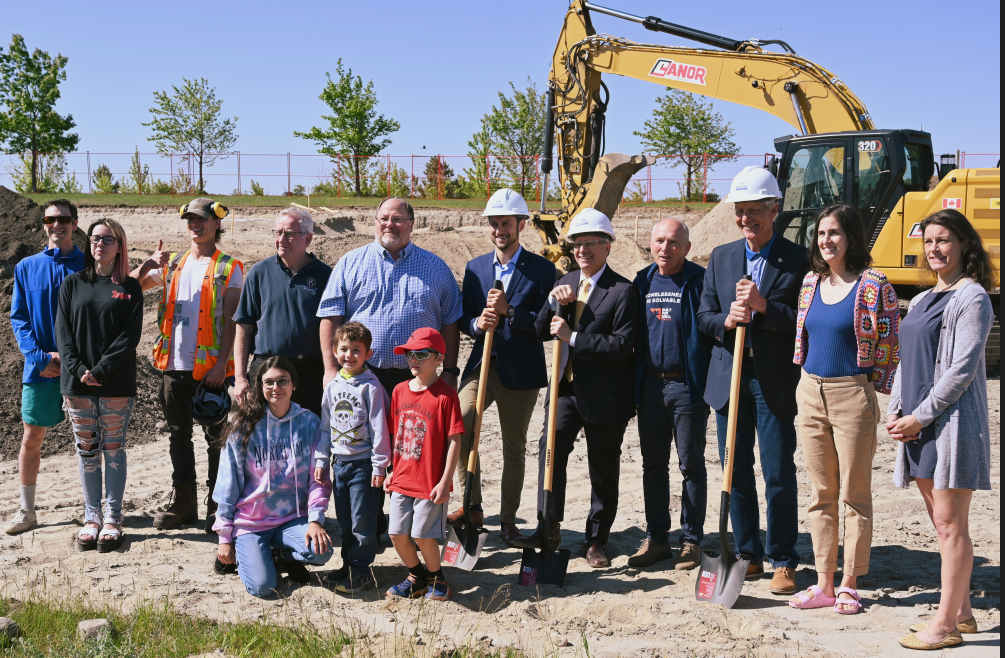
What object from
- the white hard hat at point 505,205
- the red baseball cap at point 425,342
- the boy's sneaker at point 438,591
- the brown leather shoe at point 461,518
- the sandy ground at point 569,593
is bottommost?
the sandy ground at point 569,593

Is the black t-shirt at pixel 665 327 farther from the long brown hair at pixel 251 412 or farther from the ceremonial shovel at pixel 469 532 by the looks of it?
the long brown hair at pixel 251 412

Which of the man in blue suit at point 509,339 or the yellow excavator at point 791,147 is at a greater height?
the yellow excavator at point 791,147

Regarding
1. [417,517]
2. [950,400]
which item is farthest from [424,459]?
[950,400]

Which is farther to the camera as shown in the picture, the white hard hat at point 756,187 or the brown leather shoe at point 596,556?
the brown leather shoe at point 596,556

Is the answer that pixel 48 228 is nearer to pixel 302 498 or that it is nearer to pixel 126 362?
pixel 126 362

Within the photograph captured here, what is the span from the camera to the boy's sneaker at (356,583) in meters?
4.95

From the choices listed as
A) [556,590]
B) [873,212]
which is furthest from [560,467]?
[873,212]

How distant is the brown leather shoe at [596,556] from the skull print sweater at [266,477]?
1.71 m

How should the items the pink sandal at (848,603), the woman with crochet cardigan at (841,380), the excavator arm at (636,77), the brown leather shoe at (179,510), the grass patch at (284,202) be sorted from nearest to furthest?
the woman with crochet cardigan at (841,380) < the pink sandal at (848,603) < the brown leather shoe at (179,510) < the excavator arm at (636,77) < the grass patch at (284,202)

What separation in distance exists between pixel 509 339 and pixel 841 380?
2.11 metres

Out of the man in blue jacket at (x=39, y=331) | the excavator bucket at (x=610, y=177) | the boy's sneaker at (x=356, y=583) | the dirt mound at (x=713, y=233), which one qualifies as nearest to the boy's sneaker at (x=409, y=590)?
the boy's sneaker at (x=356, y=583)

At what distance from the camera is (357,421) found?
16.3 ft

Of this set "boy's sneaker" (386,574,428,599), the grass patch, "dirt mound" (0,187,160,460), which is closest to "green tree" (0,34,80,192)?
the grass patch

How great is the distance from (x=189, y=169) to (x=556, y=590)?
110 feet
